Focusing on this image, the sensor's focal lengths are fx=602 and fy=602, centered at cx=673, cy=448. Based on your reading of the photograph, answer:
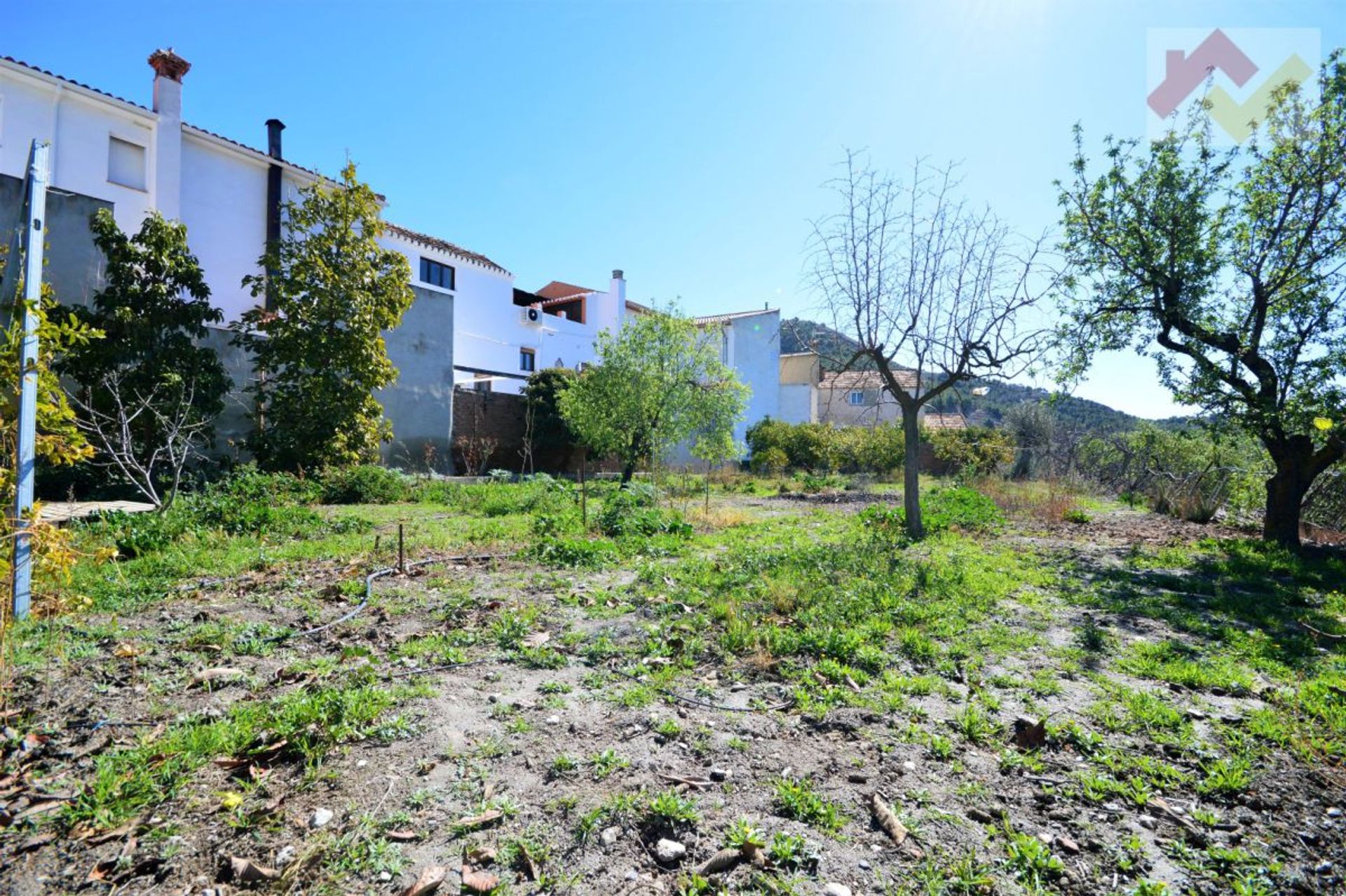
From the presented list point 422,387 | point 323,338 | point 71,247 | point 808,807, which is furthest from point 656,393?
point 808,807

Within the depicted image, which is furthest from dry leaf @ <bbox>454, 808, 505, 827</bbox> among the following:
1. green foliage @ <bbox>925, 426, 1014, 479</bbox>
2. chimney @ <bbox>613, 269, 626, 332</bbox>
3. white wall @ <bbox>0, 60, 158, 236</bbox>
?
chimney @ <bbox>613, 269, 626, 332</bbox>

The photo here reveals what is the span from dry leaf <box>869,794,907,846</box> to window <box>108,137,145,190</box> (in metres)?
19.8

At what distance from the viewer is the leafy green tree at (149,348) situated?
9.79m

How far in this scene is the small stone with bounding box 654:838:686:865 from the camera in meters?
2.10

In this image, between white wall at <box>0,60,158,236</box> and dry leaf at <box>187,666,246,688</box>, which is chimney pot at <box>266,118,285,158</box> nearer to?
white wall at <box>0,60,158,236</box>

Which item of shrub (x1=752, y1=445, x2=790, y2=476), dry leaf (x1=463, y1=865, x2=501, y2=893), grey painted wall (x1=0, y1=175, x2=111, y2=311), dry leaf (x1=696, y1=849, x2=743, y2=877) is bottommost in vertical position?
dry leaf (x1=696, y1=849, x2=743, y2=877)

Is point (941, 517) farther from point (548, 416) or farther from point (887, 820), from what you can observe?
point (548, 416)

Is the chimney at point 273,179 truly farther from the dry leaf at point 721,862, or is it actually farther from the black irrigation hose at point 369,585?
the dry leaf at point 721,862

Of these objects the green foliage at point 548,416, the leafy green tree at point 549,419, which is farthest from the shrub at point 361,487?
the green foliage at point 548,416

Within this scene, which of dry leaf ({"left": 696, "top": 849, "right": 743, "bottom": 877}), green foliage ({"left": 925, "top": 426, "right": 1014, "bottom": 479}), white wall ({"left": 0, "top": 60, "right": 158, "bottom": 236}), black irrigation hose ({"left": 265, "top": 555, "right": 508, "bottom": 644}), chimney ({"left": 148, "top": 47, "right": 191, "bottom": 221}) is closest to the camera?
dry leaf ({"left": 696, "top": 849, "right": 743, "bottom": 877})

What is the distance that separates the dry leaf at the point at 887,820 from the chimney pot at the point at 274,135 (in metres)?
21.5

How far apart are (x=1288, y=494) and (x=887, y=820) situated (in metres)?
10.8

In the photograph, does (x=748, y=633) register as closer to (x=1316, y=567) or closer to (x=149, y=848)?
(x=149, y=848)

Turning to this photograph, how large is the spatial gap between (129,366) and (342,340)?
332cm
